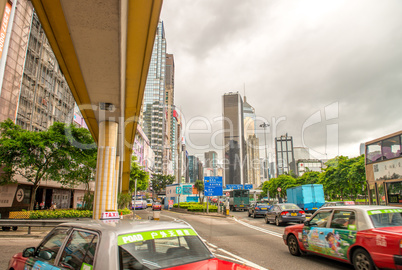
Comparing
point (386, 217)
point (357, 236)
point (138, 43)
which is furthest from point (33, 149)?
point (386, 217)

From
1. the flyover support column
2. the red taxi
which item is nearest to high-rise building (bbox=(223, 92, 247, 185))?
the flyover support column

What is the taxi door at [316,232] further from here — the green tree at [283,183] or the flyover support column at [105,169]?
the green tree at [283,183]

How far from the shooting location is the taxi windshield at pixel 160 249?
2795 mm

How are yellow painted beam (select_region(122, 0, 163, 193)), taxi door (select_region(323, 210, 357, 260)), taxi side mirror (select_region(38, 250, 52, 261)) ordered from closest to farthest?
taxi side mirror (select_region(38, 250, 52, 261)) < taxi door (select_region(323, 210, 357, 260)) < yellow painted beam (select_region(122, 0, 163, 193))

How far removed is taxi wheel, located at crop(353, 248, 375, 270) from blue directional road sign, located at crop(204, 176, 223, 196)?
90.2 ft

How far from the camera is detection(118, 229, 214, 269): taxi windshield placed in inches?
110

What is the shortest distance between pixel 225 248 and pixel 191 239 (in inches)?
259

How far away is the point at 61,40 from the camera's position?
10.2 metres

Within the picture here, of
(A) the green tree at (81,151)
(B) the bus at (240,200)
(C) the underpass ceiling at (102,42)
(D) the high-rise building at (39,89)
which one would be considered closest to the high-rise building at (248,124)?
(B) the bus at (240,200)

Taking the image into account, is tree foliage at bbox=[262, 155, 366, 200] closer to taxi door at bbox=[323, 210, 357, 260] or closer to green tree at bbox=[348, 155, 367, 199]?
green tree at bbox=[348, 155, 367, 199]

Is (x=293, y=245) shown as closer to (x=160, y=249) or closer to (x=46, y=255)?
(x=160, y=249)

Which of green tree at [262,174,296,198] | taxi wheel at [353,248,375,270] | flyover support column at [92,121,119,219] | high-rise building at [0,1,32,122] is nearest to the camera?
taxi wheel at [353,248,375,270]

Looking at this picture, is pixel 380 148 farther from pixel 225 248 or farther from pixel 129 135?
pixel 129 135

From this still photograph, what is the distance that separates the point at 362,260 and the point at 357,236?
18.3 inches
